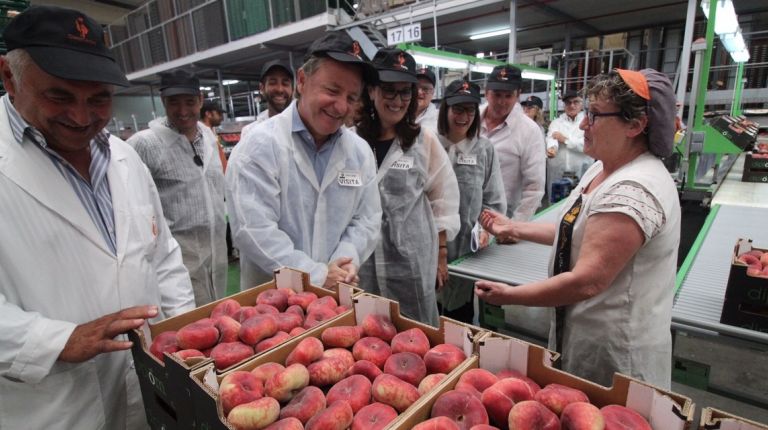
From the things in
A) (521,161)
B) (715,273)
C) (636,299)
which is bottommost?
(715,273)

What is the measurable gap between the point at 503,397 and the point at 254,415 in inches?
17.4

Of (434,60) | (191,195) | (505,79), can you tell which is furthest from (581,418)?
(434,60)

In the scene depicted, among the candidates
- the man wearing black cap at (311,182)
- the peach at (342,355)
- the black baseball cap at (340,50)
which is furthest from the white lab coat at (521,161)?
the peach at (342,355)

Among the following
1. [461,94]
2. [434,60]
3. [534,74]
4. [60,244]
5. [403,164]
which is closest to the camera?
[60,244]

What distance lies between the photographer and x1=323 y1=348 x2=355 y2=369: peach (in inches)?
35.0

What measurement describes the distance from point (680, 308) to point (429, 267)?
109 centimetres

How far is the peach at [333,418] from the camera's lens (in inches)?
27.1

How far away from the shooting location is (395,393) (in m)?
0.76

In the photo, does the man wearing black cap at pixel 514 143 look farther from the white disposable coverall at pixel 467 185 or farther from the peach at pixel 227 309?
the peach at pixel 227 309

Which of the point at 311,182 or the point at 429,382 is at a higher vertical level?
the point at 311,182

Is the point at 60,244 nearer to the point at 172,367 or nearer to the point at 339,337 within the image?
the point at 172,367

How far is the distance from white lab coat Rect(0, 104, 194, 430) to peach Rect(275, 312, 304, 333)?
18.1 inches

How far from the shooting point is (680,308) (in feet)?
Result: 5.20

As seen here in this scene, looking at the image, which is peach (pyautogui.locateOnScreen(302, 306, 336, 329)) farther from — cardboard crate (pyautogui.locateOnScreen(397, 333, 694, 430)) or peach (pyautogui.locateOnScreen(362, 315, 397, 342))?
cardboard crate (pyautogui.locateOnScreen(397, 333, 694, 430))
